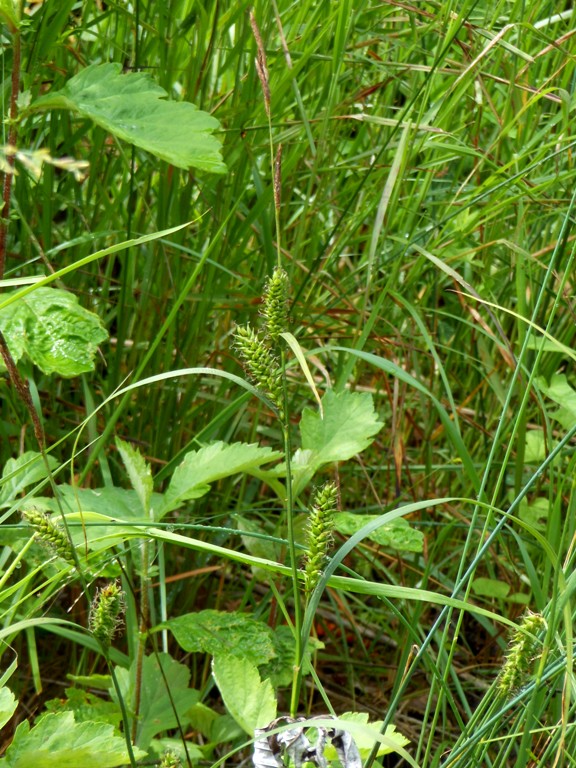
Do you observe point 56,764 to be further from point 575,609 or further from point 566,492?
point 566,492

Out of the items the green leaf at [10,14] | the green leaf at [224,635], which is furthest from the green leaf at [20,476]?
the green leaf at [10,14]

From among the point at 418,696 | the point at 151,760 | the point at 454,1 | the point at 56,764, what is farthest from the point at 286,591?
the point at 454,1

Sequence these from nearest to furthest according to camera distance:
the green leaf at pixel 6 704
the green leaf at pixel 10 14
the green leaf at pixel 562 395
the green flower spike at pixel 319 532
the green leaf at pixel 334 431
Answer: the green flower spike at pixel 319 532
the green leaf at pixel 6 704
the green leaf at pixel 10 14
the green leaf at pixel 334 431
the green leaf at pixel 562 395

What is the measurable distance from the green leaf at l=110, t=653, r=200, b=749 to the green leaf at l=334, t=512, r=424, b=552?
0.29 m

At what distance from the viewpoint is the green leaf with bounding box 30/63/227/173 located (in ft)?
4.07

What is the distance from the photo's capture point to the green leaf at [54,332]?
47.8 inches

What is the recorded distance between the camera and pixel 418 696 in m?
1.63

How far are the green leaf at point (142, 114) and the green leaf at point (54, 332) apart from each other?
0.24 m

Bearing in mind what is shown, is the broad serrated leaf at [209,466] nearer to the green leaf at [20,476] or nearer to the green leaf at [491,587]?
the green leaf at [20,476]

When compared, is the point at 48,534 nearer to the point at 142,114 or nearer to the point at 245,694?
the point at 245,694

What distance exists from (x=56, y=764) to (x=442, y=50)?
1098 mm

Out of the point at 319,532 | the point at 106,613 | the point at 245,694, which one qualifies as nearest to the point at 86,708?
the point at 245,694

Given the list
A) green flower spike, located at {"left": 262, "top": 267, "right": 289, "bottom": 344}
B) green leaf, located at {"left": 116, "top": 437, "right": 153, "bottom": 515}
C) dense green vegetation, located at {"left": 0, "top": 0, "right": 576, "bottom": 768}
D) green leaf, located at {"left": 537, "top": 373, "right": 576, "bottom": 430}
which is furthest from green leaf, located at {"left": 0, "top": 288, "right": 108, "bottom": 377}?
green leaf, located at {"left": 537, "top": 373, "right": 576, "bottom": 430}

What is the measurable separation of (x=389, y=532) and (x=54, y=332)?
20.6 inches
